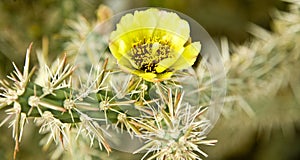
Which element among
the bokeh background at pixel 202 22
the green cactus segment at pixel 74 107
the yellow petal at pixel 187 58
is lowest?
the bokeh background at pixel 202 22

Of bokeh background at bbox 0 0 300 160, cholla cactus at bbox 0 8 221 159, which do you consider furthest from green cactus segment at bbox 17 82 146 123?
→ bokeh background at bbox 0 0 300 160

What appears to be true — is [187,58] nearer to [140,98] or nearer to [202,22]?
[140,98]

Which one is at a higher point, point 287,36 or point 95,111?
point 95,111

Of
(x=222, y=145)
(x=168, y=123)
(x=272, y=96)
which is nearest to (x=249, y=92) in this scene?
(x=272, y=96)

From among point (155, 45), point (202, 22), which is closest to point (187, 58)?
point (155, 45)

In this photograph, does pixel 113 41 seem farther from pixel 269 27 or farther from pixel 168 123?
pixel 269 27

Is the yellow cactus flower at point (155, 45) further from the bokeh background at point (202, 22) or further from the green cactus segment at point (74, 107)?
the bokeh background at point (202, 22)

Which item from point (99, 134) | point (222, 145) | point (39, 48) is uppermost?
point (99, 134)

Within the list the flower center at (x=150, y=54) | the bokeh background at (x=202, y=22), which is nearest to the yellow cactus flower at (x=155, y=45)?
the flower center at (x=150, y=54)
